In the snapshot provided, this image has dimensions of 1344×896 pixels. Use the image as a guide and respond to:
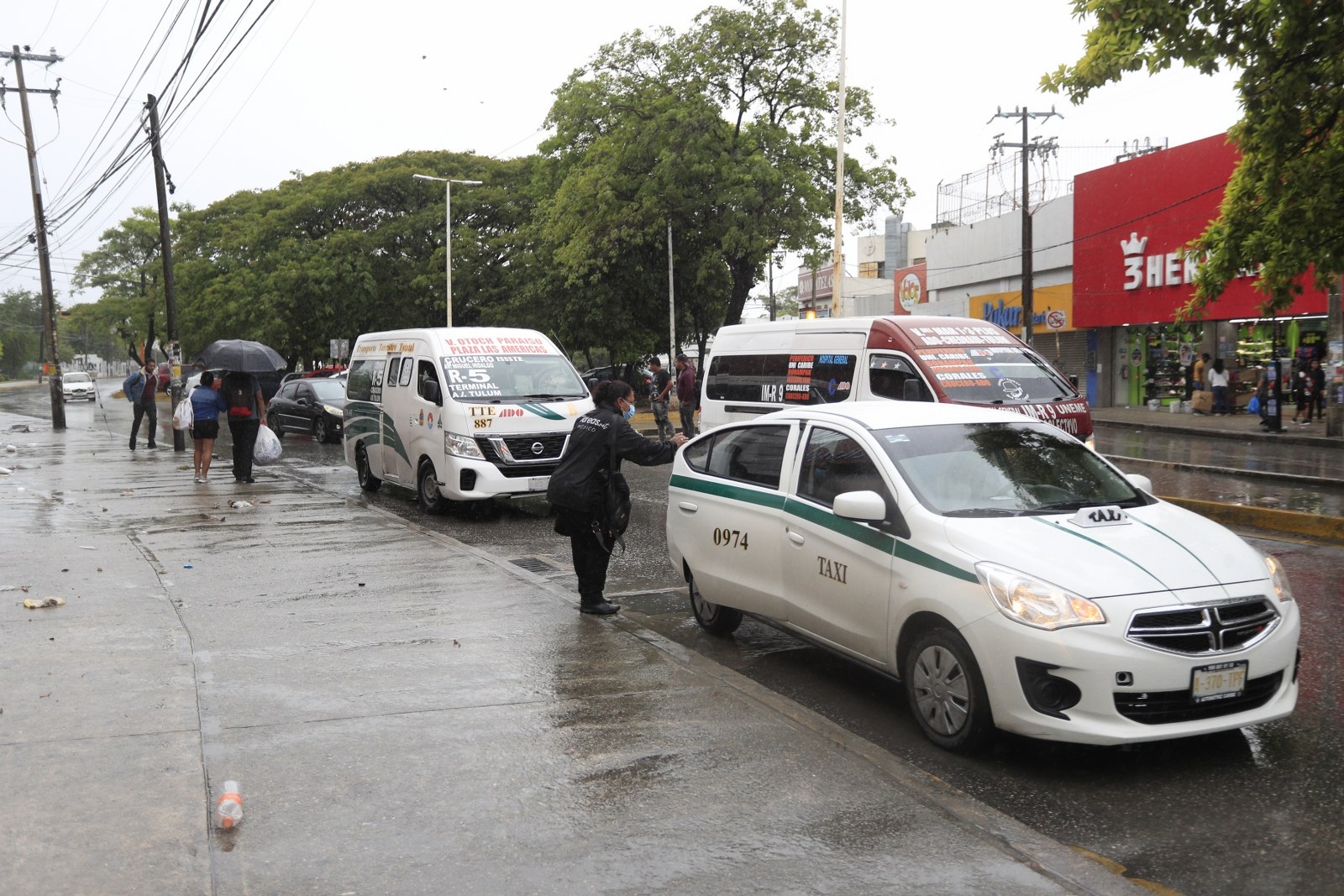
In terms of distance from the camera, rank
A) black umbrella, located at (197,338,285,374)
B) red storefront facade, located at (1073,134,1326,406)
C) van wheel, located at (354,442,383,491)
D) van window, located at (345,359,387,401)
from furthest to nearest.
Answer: red storefront facade, located at (1073,134,1326,406) < black umbrella, located at (197,338,285,374) < van wheel, located at (354,442,383,491) < van window, located at (345,359,387,401)

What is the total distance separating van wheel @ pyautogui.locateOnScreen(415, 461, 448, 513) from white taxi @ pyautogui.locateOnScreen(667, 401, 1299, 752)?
285 inches

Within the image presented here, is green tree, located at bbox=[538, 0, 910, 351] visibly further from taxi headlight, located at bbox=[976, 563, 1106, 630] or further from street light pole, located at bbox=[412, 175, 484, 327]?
taxi headlight, located at bbox=[976, 563, 1106, 630]

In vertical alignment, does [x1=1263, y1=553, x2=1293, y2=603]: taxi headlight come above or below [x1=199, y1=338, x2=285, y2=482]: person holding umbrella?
below

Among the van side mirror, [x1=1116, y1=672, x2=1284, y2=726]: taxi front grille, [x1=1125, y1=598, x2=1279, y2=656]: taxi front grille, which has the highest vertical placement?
the van side mirror

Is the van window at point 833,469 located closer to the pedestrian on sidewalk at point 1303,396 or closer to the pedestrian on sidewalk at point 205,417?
the pedestrian on sidewalk at point 205,417

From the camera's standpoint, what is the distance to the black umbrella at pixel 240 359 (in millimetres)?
16438

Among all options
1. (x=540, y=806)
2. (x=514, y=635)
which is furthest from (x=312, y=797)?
(x=514, y=635)

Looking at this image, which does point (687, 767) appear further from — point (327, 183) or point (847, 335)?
point (327, 183)

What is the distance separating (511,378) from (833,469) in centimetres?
809

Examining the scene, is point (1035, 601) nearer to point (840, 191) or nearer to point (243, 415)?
point (243, 415)

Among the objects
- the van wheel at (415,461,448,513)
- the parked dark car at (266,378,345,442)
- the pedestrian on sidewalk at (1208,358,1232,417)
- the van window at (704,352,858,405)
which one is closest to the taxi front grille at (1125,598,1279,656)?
the van window at (704,352,858,405)

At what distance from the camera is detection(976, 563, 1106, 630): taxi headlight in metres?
4.80

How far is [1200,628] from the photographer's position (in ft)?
15.8

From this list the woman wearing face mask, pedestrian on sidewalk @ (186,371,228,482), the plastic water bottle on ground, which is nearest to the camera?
the plastic water bottle on ground
